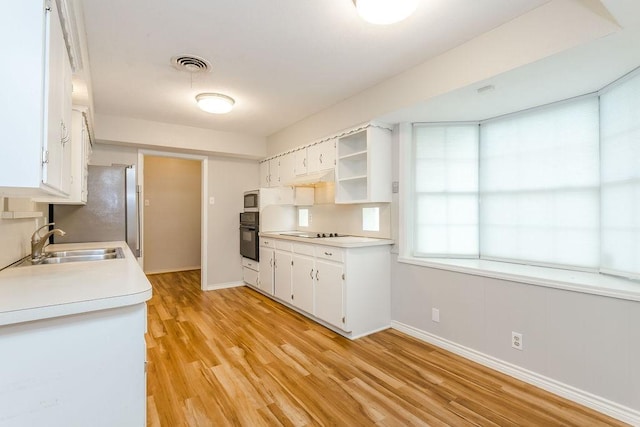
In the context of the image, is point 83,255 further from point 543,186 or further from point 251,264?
point 543,186

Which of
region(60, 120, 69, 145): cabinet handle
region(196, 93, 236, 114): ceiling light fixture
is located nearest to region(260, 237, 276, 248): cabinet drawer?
region(196, 93, 236, 114): ceiling light fixture

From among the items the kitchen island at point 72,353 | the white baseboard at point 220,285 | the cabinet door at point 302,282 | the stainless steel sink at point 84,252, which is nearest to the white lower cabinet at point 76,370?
the kitchen island at point 72,353

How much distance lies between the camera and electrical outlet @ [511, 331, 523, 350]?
2.29 metres

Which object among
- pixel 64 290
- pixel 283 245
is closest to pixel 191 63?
pixel 64 290

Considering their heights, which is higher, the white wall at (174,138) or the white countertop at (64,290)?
the white wall at (174,138)

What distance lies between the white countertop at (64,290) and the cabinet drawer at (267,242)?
248cm

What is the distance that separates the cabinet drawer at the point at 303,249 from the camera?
3.47 meters

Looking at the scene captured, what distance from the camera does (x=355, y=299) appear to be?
303 cm

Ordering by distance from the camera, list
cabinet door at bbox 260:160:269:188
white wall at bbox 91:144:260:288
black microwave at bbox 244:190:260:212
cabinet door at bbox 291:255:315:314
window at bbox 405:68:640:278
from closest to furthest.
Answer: window at bbox 405:68:640:278 < cabinet door at bbox 291:255:315:314 < black microwave at bbox 244:190:260:212 < white wall at bbox 91:144:260:288 < cabinet door at bbox 260:160:269:188

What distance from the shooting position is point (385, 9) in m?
1.69

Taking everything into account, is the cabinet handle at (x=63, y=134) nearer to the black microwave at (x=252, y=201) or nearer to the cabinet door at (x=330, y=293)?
the cabinet door at (x=330, y=293)

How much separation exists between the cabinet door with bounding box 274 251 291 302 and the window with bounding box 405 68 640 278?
5.02 feet

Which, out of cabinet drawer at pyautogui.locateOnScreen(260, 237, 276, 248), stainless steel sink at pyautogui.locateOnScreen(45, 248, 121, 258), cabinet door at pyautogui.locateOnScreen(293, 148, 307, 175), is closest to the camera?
stainless steel sink at pyautogui.locateOnScreen(45, 248, 121, 258)

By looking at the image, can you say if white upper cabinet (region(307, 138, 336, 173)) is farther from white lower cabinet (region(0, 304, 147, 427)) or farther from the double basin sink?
white lower cabinet (region(0, 304, 147, 427))
